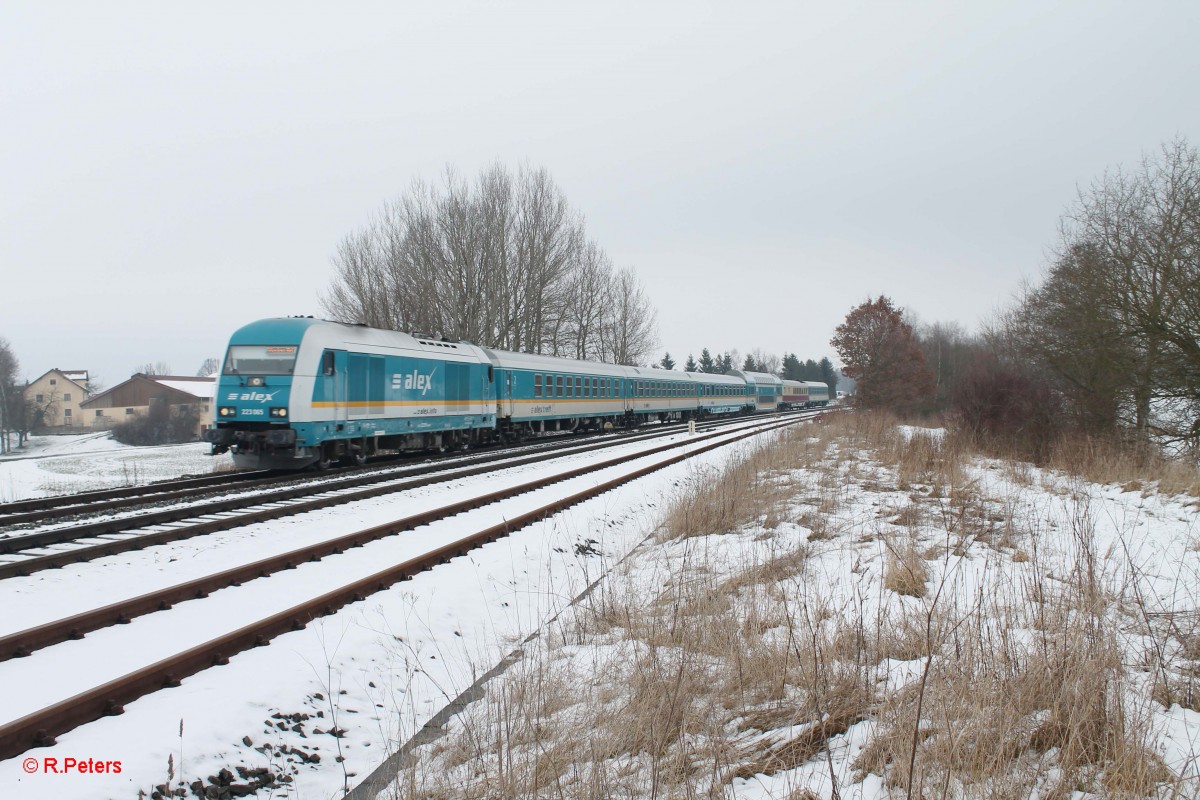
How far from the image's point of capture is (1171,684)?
3488 millimetres

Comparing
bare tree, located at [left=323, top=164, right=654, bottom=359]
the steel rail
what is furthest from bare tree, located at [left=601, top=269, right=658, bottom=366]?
the steel rail

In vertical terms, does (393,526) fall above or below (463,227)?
below

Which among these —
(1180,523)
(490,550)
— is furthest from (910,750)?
(1180,523)

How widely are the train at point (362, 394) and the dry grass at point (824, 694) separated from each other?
1016 centimetres

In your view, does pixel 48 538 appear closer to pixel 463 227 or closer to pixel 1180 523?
pixel 1180 523

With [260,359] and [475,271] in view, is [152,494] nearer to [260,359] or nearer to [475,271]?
[260,359]

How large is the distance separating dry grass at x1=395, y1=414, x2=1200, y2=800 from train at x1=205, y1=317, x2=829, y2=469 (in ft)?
33.3

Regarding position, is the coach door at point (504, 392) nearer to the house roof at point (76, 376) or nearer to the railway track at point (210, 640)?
the railway track at point (210, 640)

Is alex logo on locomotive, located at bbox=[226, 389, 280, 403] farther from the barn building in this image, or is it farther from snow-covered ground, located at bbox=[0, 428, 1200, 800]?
the barn building

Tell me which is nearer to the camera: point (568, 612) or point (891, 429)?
Result: point (568, 612)

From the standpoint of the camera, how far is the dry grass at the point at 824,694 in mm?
2902

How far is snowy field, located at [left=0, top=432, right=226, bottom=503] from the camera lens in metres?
17.7

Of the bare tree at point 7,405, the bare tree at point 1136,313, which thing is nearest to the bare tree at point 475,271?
the bare tree at point 1136,313

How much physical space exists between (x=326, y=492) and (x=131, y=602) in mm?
6752
